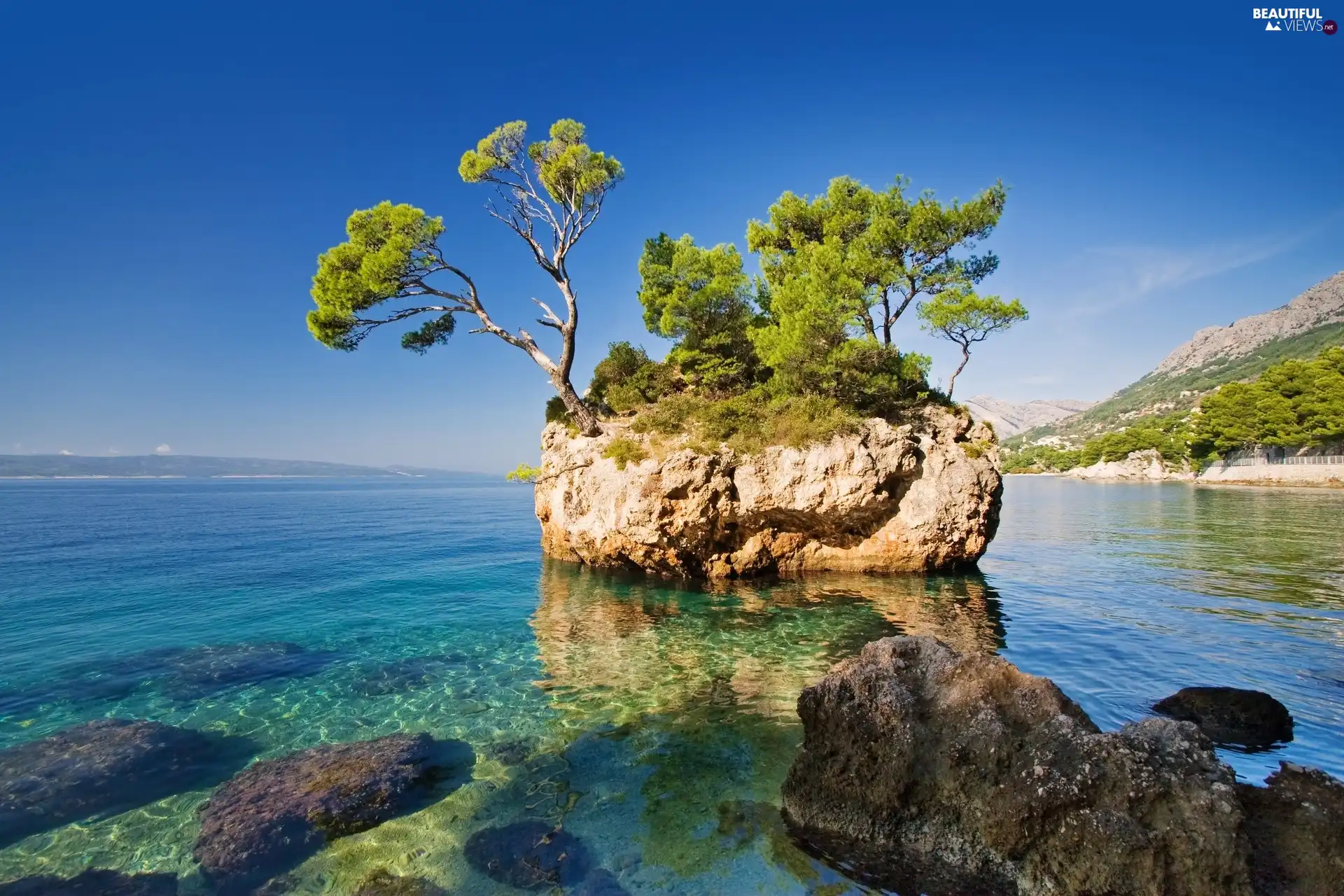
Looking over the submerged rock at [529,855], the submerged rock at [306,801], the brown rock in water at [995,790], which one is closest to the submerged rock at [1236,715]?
the brown rock in water at [995,790]

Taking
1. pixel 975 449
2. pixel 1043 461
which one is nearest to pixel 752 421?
pixel 975 449

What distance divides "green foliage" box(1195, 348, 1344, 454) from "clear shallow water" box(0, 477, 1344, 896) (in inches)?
1848

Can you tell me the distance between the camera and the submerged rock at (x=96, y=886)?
5668 mm

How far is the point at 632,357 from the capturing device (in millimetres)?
25766

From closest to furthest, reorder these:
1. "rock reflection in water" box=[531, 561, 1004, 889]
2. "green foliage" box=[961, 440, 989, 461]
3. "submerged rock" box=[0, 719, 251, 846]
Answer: "rock reflection in water" box=[531, 561, 1004, 889] < "submerged rock" box=[0, 719, 251, 846] < "green foliage" box=[961, 440, 989, 461]

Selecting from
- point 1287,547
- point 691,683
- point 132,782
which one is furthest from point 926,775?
point 1287,547

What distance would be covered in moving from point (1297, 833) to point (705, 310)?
71.6 feet

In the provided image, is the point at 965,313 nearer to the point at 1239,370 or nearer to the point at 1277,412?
the point at 1277,412

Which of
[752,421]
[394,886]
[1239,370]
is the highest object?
[1239,370]

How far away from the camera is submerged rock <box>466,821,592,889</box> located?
5723 millimetres

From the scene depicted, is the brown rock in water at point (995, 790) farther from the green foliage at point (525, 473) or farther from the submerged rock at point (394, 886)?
the green foliage at point (525, 473)

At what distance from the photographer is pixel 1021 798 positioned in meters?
5.16

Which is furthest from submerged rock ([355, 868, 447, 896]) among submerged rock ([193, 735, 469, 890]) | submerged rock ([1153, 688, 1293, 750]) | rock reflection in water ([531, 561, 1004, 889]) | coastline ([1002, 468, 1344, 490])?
coastline ([1002, 468, 1344, 490])

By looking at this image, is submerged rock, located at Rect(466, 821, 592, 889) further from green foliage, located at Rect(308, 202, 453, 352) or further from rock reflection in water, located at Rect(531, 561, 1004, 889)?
green foliage, located at Rect(308, 202, 453, 352)
